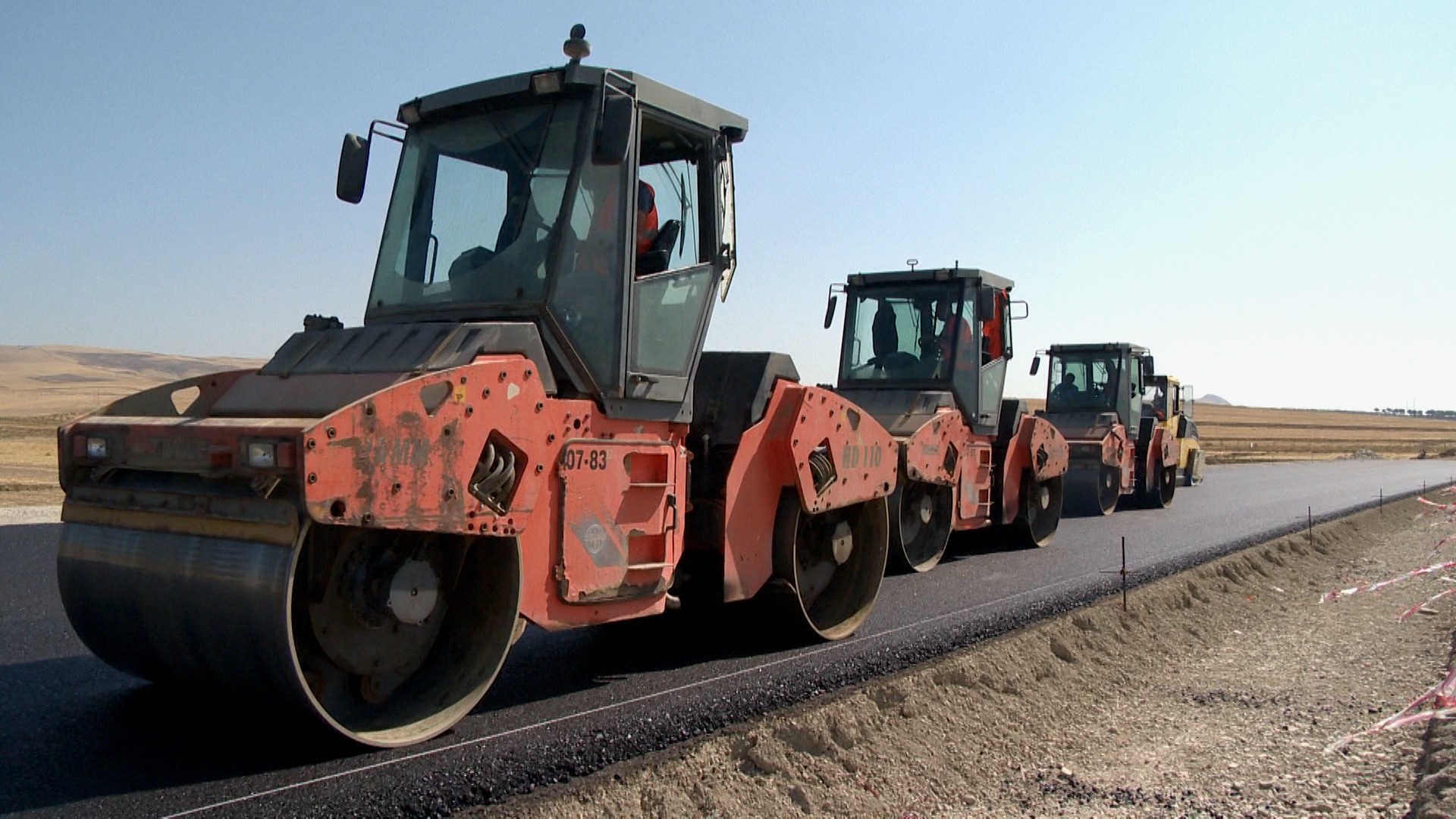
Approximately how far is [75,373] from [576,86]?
86723mm

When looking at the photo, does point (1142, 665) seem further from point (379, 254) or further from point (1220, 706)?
point (379, 254)

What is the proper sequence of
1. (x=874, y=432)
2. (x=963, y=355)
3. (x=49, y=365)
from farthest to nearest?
(x=49, y=365)
(x=963, y=355)
(x=874, y=432)

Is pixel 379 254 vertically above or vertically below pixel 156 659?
above

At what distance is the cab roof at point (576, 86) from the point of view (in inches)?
190

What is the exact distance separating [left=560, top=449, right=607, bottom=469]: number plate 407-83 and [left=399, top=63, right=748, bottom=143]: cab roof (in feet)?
5.15

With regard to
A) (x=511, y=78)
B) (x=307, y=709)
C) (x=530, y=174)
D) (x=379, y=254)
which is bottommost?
(x=307, y=709)

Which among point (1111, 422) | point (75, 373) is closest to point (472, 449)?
point (1111, 422)

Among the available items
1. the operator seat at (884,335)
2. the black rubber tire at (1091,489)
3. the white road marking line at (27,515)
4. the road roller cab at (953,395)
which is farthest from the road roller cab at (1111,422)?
the white road marking line at (27,515)

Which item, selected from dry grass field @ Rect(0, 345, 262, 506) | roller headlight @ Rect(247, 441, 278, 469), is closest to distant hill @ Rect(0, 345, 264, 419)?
dry grass field @ Rect(0, 345, 262, 506)

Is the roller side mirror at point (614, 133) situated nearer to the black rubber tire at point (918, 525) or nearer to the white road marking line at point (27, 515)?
the black rubber tire at point (918, 525)

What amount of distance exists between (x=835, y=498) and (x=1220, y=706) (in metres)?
2.45

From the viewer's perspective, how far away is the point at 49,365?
8344 centimetres

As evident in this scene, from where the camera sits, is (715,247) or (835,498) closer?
(715,247)

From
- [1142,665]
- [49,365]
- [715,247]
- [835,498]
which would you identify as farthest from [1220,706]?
[49,365]
